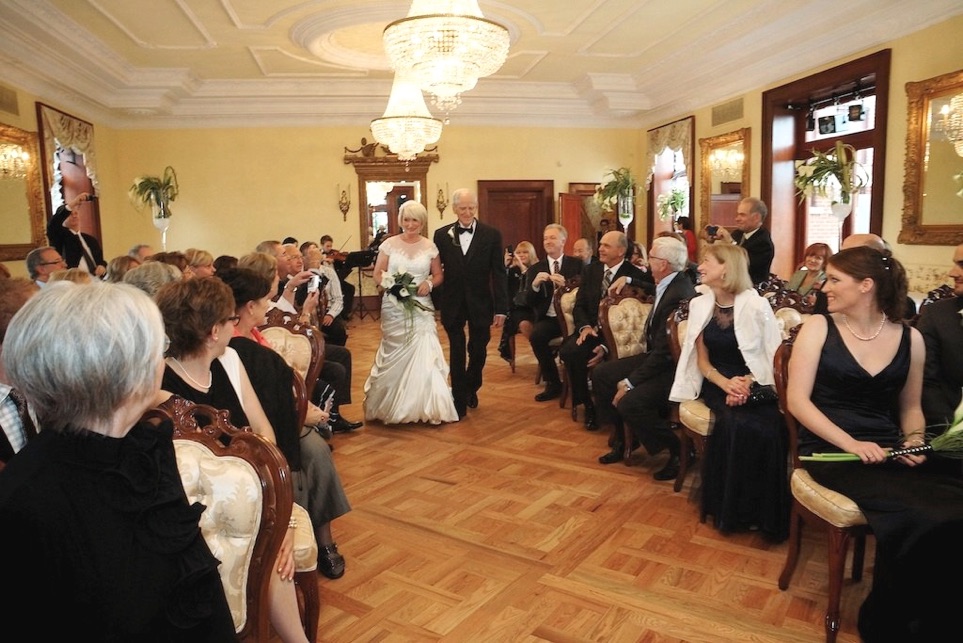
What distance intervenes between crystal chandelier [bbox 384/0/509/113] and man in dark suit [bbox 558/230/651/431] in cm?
182

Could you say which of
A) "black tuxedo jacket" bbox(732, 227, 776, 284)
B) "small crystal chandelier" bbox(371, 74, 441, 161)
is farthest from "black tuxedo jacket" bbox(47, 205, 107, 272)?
"black tuxedo jacket" bbox(732, 227, 776, 284)

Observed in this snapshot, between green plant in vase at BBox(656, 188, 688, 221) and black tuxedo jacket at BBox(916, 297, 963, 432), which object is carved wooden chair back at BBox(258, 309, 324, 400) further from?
green plant in vase at BBox(656, 188, 688, 221)

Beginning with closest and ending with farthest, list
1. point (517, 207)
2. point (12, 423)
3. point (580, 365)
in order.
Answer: point (12, 423) < point (580, 365) < point (517, 207)

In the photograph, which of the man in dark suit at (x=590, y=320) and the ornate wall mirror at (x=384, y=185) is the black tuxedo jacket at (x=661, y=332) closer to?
the man in dark suit at (x=590, y=320)

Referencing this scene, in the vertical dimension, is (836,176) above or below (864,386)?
above

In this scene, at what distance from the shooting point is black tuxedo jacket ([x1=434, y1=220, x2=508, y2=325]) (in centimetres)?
554

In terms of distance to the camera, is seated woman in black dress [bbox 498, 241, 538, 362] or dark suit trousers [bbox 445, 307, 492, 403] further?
seated woman in black dress [bbox 498, 241, 538, 362]

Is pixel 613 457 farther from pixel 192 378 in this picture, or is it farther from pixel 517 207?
pixel 517 207

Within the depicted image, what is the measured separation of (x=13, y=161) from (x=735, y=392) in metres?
8.06

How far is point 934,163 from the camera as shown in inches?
236

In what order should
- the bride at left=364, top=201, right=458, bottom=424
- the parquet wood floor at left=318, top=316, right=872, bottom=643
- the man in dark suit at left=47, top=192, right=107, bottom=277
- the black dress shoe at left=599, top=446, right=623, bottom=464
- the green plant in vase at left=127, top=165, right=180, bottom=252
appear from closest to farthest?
the parquet wood floor at left=318, top=316, right=872, bottom=643, the black dress shoe at left=599, top=446, right=623, bottom=464, the bride at left=364, top=201, right=458, bottom=424, the man in dark suit at left=47, top=192, right=107, bottom=277, the green plant in vase at left=127, top=165, right=180, bottom=252

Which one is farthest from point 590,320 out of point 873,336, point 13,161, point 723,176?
point 13,161

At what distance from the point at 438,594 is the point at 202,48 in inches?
319

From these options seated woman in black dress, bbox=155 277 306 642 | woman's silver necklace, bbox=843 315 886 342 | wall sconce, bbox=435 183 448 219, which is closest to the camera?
seated woman in black dress, bbox=155 277 306 642
